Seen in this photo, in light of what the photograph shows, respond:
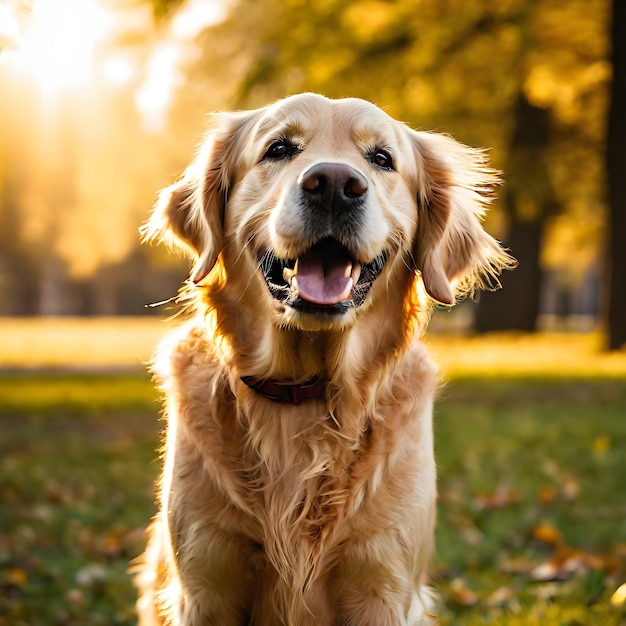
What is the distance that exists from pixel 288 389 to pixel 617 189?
381 inches

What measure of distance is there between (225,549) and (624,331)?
33.1 ft

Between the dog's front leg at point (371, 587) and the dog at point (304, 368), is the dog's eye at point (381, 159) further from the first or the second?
the dog's front leg at point (371, 587)

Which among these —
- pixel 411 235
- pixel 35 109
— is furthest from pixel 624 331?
pixel 35 109

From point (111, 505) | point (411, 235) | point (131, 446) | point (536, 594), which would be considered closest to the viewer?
point (411, 235)

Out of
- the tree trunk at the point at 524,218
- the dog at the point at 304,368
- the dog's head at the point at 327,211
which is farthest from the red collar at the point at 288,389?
the tree trunk at the point at 524,218

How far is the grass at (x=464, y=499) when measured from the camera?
12.7 feet

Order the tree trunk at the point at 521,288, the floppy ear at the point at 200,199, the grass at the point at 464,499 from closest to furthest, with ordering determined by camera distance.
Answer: the floppy ear at the point at 200,199 → the grass at the point at 464,499 → the tree trunk at the point at 521,288

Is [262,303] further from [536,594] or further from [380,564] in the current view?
[536,594]

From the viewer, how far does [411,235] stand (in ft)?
10.7

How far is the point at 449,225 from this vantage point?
3340 mm

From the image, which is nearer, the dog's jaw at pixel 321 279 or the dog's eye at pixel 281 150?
the dog's jaw at pixel 321 279

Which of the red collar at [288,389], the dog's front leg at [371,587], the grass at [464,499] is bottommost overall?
the grass at [464,499]

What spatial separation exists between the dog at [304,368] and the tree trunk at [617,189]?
28.9ft

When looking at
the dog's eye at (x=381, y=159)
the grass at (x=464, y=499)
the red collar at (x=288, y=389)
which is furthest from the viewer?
the grass at (x=464, y=499)
